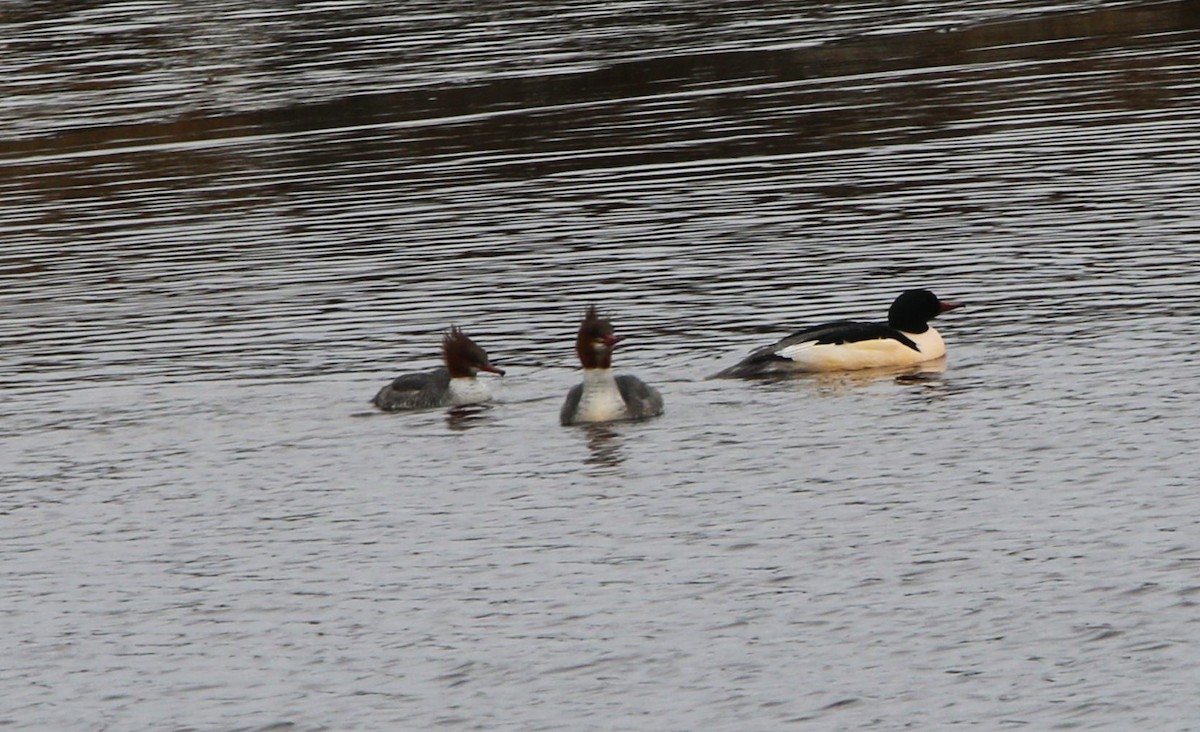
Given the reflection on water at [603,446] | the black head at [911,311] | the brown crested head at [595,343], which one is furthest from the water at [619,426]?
the brown crested head at [595,343]

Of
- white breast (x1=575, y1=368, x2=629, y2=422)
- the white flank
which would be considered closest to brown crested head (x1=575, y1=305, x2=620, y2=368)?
white breast (x1=575, y1=368, x2=629, y2=422)

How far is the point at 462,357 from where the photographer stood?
20.9 m

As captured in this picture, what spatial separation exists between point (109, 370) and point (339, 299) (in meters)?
3.90

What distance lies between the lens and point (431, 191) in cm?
3444

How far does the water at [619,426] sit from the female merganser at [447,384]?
0.21m

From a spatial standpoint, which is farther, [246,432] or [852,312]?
[852,312]

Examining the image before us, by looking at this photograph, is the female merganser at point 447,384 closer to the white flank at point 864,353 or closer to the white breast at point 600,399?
the white breast at point 600,399

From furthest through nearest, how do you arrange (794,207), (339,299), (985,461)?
(794,207)
(339,299)
(985,461)

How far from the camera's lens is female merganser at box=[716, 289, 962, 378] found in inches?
835

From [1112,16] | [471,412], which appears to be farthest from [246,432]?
[1112,16]

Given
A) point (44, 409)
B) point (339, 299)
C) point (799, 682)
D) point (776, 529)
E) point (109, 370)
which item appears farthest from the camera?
point (339, 299)

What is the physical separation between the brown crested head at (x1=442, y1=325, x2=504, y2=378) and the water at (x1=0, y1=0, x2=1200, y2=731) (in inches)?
16.5

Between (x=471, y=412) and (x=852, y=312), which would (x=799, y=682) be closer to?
(x=471, y=412)

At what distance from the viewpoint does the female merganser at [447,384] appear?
20.8 metres
